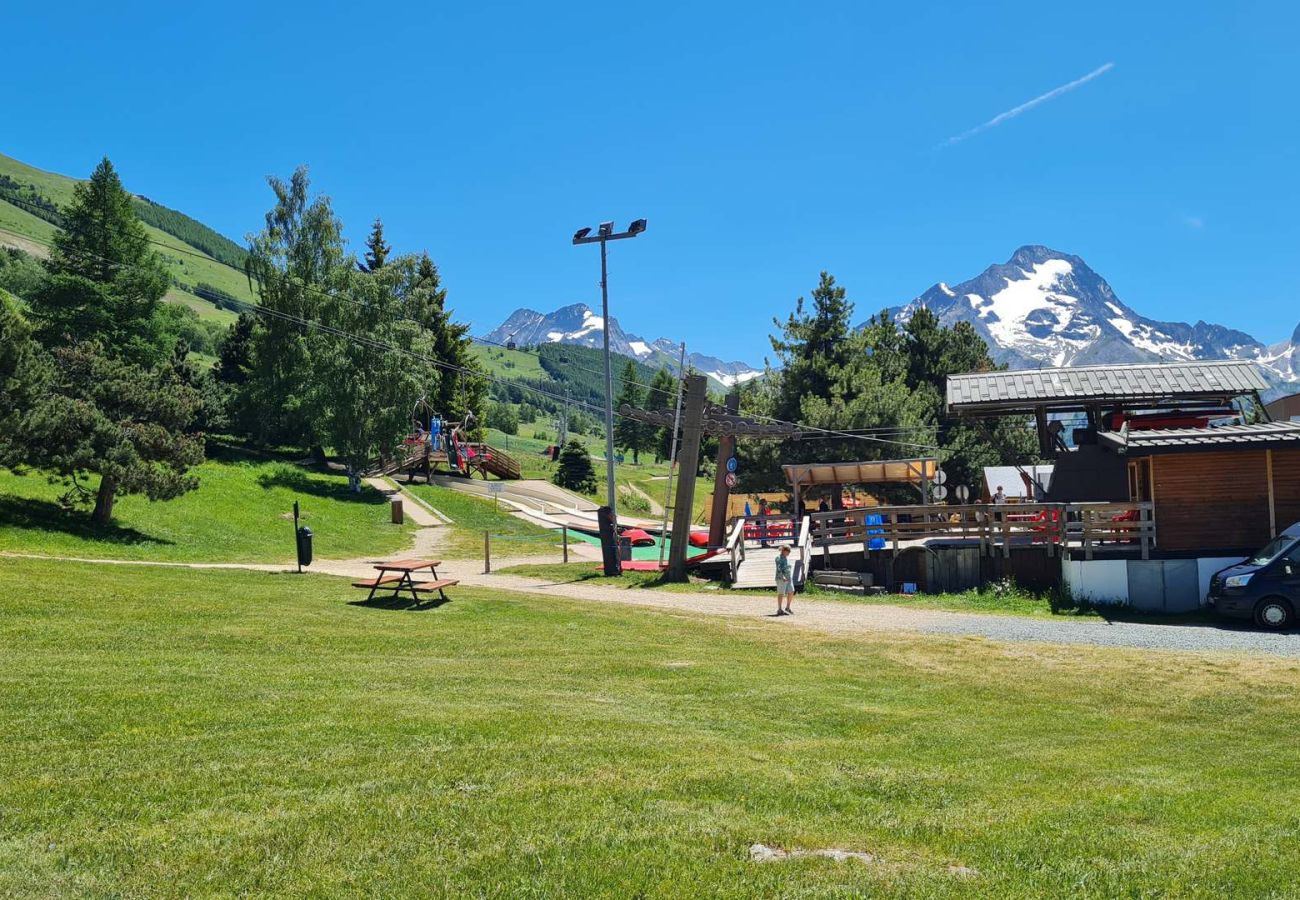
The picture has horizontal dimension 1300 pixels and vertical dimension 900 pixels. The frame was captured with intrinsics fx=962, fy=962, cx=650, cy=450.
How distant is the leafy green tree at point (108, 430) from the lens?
2594 centimetres

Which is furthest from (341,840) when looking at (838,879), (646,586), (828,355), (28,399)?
(828,355)

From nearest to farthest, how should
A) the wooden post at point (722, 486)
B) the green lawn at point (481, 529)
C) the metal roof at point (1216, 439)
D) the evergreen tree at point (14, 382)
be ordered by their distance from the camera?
the metal roof at point (1216, 439) < the evergreen tree at point (14, 382) < the wooden post at point (722, 486) < the green lawn at point (481, 529)

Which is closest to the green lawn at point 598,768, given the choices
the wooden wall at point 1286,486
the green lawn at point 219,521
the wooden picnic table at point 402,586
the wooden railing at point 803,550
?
the wooden picnic table at point 402,586

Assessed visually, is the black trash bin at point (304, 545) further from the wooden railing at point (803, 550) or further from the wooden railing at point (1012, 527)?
the wooden railing at point (1012, 527)

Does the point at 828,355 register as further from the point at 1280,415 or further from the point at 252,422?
the point at 252,422

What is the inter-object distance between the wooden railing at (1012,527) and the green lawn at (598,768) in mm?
8924

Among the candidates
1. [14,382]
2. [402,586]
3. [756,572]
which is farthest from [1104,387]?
[14,382]

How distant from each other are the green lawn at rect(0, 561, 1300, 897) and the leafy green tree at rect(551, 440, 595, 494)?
54977 millimetres

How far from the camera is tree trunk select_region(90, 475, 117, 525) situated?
1116 inches

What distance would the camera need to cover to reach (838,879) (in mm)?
5312

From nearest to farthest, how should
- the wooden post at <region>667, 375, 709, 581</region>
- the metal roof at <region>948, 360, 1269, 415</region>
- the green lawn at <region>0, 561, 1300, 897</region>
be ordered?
the green lawn at <region>0, 561, 1300, 897</region>, the wooden post at <region>667, 375, 709, 581</region>, the metal roof at <region>948, 360, 1269, 415</region>

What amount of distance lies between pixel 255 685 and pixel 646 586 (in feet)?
56.3

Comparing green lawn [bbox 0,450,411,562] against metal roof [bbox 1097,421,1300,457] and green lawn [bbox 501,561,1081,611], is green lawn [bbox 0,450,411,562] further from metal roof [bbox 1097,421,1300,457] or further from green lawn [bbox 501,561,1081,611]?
metal roof [bbox 1097,421,1300,457]

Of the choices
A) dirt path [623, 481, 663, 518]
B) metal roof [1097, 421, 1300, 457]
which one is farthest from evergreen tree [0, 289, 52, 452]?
dirt path [623, 481, 663, 518]
